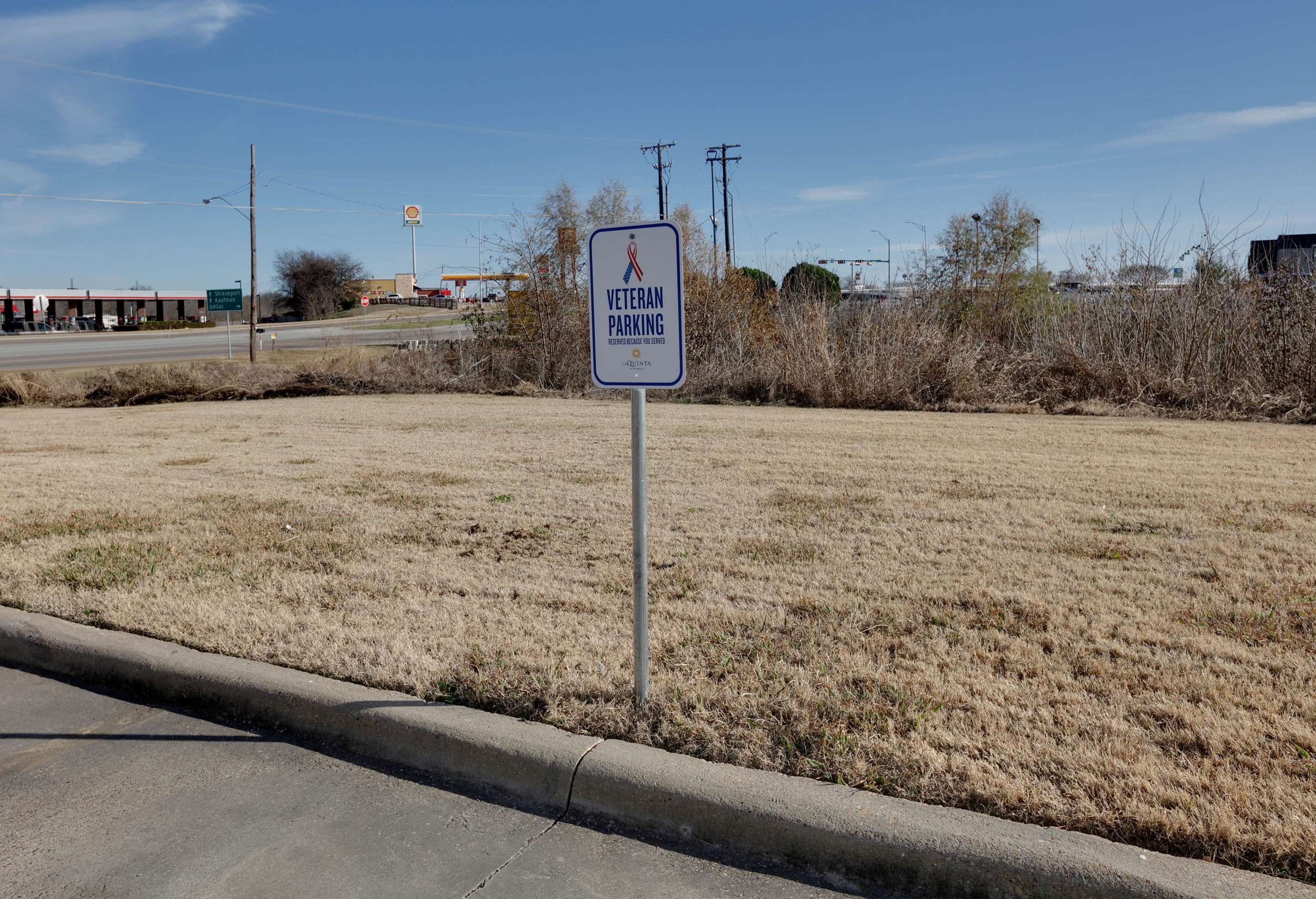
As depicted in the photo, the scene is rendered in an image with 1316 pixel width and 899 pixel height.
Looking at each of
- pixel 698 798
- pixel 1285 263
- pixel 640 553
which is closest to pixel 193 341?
pixel 1285 263

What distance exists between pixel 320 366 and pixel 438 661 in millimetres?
16554

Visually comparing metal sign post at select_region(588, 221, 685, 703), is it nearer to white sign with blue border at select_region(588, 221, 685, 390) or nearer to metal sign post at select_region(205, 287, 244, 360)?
white sign with blue border at select_region(588, 221, 685, 390)

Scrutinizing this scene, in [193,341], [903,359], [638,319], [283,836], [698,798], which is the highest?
[193,341]

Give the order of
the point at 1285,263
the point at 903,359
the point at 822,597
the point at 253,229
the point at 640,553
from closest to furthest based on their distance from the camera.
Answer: the point at 640,553, the point at 822,597, the point at 1285,263, the point at 903,359, the point at 253,229

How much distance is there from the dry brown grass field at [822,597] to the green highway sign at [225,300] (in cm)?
3242

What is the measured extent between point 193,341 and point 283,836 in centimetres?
5338

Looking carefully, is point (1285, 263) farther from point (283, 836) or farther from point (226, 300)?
point (226, 300)

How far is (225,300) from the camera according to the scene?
40656 mm

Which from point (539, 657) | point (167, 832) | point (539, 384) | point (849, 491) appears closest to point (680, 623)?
point (539, 657)

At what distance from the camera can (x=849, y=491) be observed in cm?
791

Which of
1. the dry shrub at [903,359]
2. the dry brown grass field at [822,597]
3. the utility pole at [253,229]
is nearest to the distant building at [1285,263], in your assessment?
the dry shrub at [903,359]

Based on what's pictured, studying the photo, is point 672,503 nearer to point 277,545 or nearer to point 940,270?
point 277,545

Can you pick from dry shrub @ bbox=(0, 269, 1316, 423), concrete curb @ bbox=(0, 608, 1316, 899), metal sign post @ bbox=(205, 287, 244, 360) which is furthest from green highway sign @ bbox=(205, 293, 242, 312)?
concrete curb @ bbox=(0, 608, 1316, 899)

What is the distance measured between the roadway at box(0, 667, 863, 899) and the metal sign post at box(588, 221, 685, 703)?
93 cm
